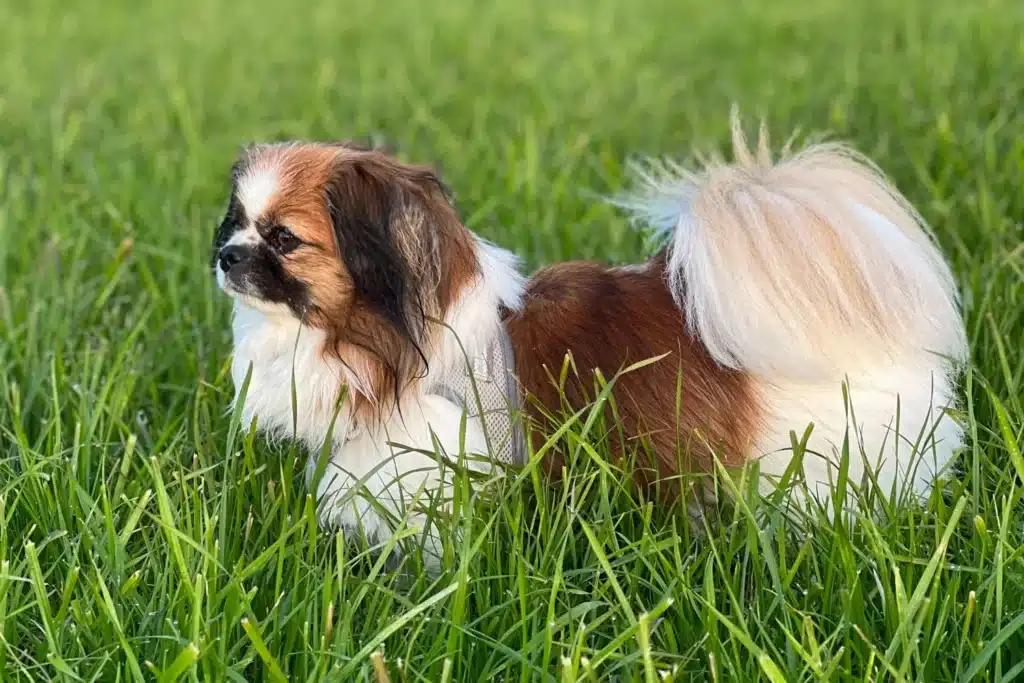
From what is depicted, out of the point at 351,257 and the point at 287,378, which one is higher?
the point at 351,257

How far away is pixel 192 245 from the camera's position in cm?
385

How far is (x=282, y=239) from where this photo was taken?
2260 millimetres

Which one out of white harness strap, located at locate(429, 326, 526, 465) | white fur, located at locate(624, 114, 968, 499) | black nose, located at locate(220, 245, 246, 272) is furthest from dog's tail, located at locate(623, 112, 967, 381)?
black nose, located at locate(220, 245, 246, 272)

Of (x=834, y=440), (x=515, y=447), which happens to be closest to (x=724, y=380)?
(x=834, y=440)

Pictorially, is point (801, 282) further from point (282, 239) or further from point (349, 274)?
point (282, 239)

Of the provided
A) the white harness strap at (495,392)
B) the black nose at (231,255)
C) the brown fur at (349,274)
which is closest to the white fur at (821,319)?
the white harness strap at (495,392)

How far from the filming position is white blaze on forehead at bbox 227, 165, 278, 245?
2.27 metres

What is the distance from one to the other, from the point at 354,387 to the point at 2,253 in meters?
1.93

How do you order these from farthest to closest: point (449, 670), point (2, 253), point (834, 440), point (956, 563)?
point (2, 253) < point (834, 440) < point (956, 563) < point (449, 670)

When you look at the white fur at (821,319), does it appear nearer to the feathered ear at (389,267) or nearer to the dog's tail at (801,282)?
the dog's tail at (801,282)

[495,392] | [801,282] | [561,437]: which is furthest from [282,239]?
[801,282]

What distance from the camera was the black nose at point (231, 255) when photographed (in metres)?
2.24

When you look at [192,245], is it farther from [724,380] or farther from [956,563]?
[956,563]

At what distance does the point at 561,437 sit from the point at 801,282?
57 cm
